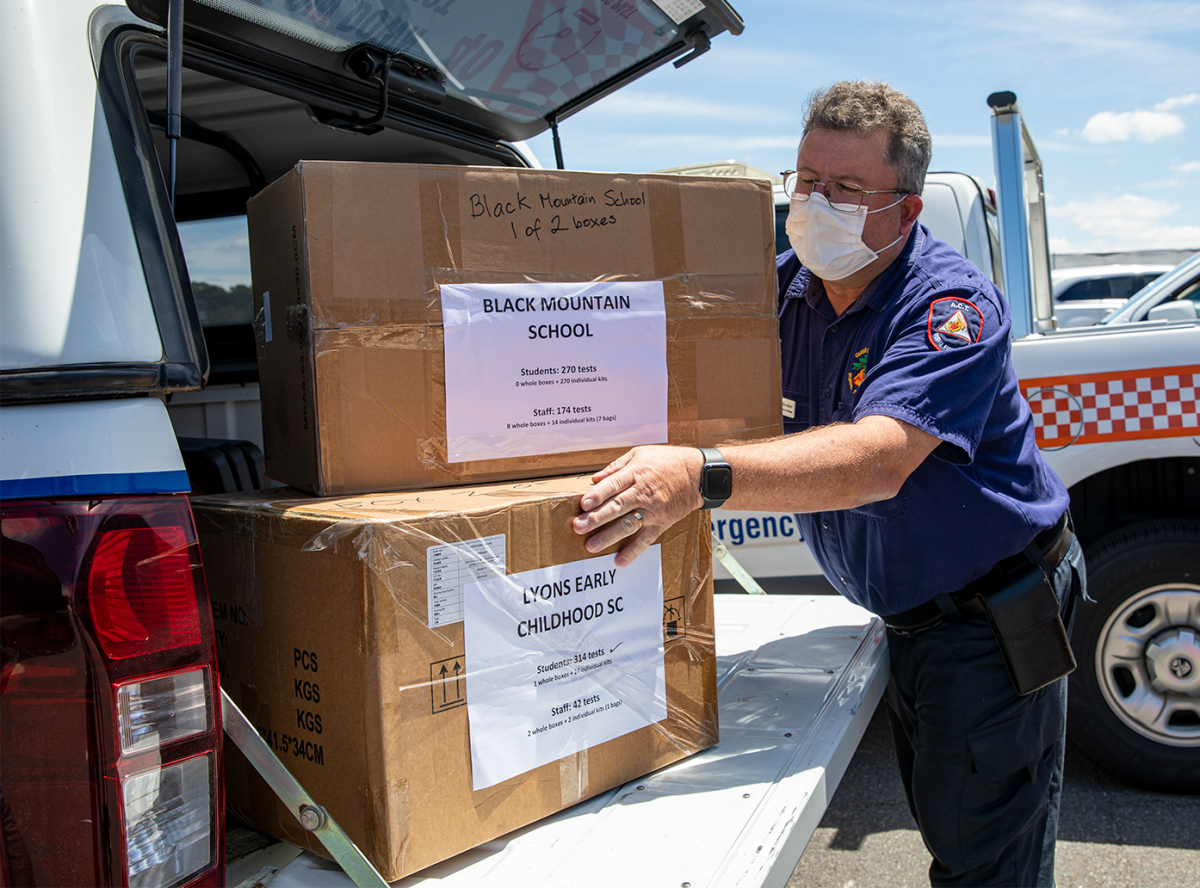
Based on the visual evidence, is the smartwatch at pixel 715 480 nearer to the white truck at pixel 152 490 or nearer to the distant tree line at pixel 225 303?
the white truck at pixel 152 490

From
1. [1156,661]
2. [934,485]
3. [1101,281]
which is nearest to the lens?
[934,485]

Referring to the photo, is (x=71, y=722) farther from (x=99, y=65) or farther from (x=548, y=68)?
(x=548, y=68)

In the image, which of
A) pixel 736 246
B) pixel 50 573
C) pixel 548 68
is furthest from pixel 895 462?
pixel 50 573

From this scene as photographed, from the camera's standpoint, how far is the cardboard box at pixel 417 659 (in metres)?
1.17

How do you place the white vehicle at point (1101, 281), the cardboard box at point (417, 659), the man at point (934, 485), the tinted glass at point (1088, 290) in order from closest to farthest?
the cardboard box at point (417, 659), the man at point (934, 485), the white vehicle at point (1101, 281), the tinted glass at point (1088, 290)

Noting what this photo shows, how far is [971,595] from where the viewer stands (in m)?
1.81

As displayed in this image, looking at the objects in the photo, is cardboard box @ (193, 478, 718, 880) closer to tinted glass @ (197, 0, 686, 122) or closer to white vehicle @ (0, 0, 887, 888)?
white vehicle @ (0, 0, 887, 888)

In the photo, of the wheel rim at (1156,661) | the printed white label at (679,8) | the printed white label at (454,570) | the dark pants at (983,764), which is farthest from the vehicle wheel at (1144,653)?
the printed white label at (454,570)

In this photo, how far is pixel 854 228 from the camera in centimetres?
185

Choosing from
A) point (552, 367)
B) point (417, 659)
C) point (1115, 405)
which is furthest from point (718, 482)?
point (1115, 405)

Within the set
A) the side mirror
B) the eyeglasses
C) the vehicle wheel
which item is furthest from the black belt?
the side mirror

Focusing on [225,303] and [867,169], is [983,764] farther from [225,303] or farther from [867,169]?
[225,303]

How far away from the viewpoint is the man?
1648mm

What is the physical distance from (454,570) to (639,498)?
308 millimetres
